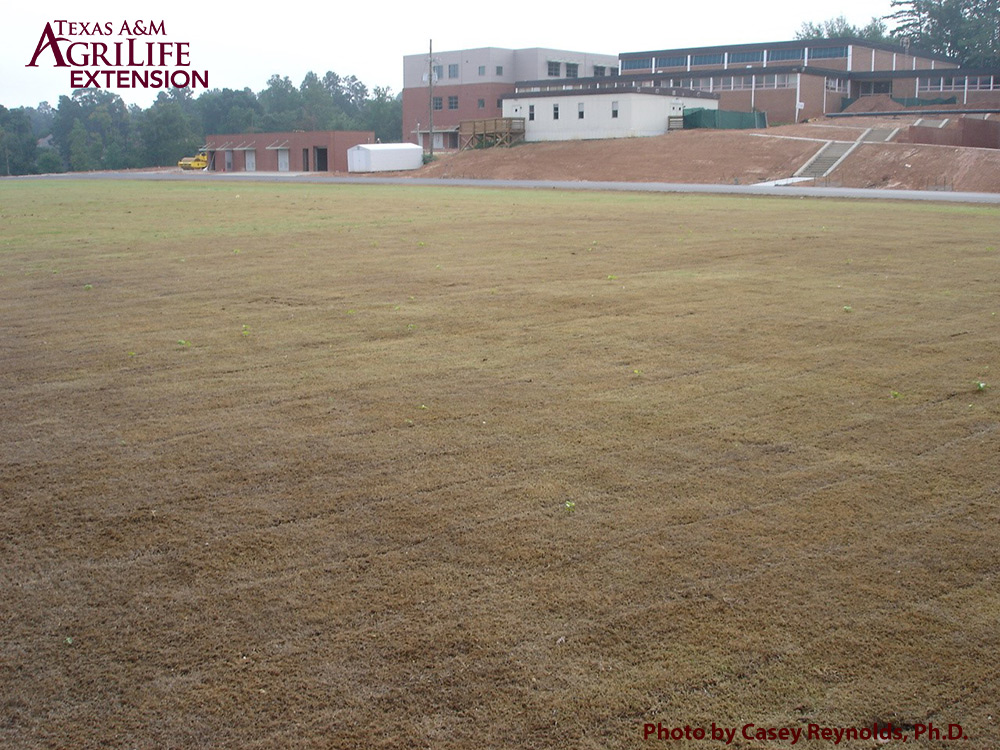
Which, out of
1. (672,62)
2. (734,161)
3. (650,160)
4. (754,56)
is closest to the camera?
(734,161)

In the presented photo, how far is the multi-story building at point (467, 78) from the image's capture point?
4021 inches

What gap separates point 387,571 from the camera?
5137 millimetres

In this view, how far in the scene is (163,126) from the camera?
126438 millimetres

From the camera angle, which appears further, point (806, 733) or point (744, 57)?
point (744, 57)

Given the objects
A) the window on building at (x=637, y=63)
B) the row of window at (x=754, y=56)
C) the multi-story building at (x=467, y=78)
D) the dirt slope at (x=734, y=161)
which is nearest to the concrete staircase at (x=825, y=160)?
the dirt slope at (x=734, y=161)

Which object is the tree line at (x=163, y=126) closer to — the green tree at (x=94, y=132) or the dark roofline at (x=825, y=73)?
the green tree at (x=94, y=132)

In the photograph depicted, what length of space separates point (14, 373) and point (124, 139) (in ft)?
505

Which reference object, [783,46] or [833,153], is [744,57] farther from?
[833,153]

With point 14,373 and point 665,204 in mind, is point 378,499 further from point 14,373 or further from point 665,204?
point 665,204

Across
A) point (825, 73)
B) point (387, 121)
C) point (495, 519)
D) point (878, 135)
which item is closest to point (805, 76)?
point (825, 73)

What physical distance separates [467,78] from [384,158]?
96.7 ft

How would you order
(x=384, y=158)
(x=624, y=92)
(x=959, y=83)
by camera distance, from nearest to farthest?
1. (x=624, y=92)
2. (x=384, y=158)
3. (x=959, y=83)

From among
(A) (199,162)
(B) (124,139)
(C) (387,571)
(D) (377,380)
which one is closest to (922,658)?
(C) (387,571)

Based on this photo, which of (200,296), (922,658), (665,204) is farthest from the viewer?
(665,204)
